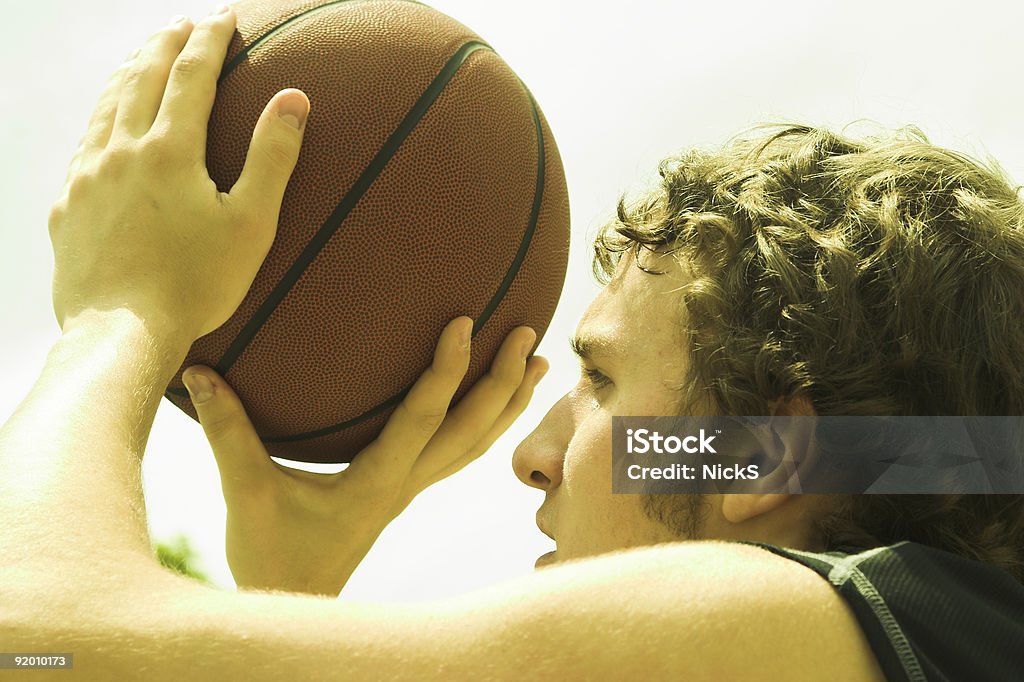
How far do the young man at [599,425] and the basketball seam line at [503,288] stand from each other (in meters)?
0.07

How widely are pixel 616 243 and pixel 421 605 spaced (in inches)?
63.9

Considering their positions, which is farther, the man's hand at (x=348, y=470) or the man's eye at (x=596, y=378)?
the man's hand at (x=348, y=470)

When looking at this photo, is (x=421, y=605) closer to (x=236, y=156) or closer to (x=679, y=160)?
(x=236, y=156)

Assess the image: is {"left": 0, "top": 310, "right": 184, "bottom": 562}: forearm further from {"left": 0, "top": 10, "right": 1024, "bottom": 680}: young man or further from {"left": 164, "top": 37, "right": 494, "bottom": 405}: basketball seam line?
{"left": 164, "top": 37, "right": 494, "bottom": 405}: basketball seam line

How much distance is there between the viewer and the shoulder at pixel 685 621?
1.84 metres

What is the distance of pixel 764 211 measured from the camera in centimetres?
288

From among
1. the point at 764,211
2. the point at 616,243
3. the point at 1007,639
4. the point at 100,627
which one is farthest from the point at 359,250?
the point at 1007,639

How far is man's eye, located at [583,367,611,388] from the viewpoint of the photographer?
2937 millimetres

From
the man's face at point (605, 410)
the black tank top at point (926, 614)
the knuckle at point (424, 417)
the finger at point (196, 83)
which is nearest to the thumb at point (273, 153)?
the finger at point (196, 83)

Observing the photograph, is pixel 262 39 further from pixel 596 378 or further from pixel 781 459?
pixel 781 459

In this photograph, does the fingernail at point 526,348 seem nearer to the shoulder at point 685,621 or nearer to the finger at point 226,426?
the finger at point 226,426

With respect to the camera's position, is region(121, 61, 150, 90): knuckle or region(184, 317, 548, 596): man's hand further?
region(184, 317, 548, 596): man's hand

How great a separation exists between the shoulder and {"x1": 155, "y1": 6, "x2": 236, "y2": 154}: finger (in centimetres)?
142

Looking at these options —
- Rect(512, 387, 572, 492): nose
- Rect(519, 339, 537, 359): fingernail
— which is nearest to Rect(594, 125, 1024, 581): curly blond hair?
Rect(512, 387, 572, 492): nose
